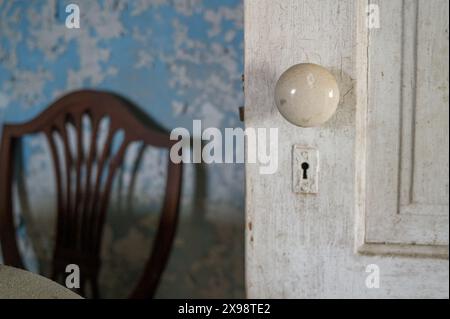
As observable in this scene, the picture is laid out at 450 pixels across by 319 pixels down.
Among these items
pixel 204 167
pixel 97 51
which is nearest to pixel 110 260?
pixel 204 167

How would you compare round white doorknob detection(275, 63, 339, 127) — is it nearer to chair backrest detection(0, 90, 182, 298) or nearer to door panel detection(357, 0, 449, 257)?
door panel detection(357, 0, 449, 257)

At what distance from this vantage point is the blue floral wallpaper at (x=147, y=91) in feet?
4.75

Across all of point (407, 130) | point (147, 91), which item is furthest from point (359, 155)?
point (147, 91)

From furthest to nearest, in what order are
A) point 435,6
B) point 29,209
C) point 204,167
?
point 29,209, point 204,167, point 435,6

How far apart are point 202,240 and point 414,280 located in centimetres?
76

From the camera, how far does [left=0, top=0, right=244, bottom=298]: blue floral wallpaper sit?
57.0 inches

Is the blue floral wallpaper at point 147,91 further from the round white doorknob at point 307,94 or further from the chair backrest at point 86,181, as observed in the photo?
the round white doorknob at point 307,94

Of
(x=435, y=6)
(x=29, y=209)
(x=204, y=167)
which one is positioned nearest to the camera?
(x=435, y=6)

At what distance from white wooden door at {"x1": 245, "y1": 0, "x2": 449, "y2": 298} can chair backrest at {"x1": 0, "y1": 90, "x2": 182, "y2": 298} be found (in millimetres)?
558

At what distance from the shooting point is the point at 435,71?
0.82m

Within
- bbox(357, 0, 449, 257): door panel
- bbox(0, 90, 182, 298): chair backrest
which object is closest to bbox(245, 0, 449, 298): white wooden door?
bbox(357, 0, 449, 257): door panel

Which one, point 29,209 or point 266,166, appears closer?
point 266,166
